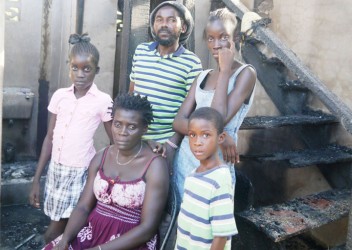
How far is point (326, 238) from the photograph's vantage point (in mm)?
4324

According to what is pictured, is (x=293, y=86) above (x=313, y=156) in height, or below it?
above

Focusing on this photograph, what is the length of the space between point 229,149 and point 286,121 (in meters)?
1.58

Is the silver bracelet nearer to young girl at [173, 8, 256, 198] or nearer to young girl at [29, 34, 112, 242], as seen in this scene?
young girl at [173, 8, 256, 198]

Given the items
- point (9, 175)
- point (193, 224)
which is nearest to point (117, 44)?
point (9, 175)

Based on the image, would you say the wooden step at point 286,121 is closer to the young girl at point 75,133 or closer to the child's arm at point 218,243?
the young girl at point 75,133

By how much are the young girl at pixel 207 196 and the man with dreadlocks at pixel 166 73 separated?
0.71 m

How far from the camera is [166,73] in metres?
2.89

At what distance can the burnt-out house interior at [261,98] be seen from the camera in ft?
11.3

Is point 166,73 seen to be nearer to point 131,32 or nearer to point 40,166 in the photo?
point 40,166

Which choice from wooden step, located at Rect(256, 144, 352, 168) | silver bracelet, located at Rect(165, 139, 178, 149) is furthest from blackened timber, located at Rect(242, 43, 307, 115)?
silver bracelet, located at Rect(165, 139, 178, 149)

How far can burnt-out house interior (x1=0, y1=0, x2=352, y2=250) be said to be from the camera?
3448 millimetres

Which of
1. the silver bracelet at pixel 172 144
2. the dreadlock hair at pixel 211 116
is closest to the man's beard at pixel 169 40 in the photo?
the silver bracelet at pixel 172 144

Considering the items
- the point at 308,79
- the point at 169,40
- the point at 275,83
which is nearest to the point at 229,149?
the point at 169,40

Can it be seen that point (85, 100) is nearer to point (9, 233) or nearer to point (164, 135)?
point (164, 135)
